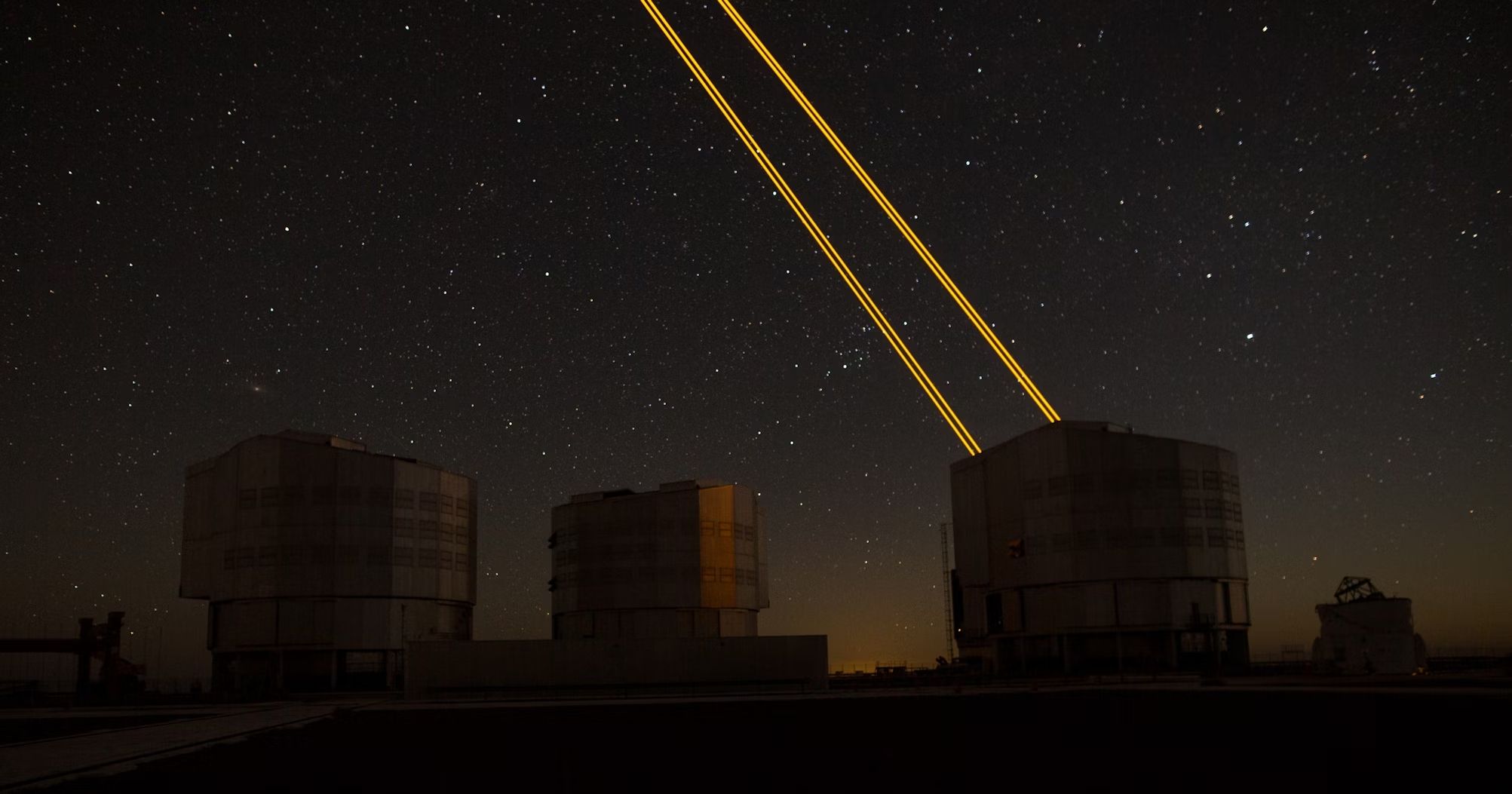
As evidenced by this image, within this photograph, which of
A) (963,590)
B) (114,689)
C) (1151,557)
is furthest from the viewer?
(963,590)

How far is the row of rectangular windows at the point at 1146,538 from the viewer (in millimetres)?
65250

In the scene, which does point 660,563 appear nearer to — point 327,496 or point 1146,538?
point 327,496

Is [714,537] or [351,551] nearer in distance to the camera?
[351,551]

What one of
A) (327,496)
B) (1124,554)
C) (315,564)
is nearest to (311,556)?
(315,564)

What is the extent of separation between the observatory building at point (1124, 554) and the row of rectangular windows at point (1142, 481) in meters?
0.06

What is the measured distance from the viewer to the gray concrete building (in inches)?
3024

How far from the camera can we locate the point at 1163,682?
53.0 metres

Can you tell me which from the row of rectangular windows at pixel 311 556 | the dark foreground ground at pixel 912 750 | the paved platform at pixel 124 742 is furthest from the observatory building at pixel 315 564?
the dark foreground ground at pixel 912 750

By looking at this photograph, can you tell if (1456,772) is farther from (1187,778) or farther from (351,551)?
(351,551)

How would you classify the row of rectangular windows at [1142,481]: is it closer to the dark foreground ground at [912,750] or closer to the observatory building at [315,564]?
the dark foreground ground at [912,750]

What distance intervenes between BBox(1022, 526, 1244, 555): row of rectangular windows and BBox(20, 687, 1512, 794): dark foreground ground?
27728 millimetres

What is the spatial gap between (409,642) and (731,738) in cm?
3185

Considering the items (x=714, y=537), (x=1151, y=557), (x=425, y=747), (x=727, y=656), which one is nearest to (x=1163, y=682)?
(x=1151, y=557)

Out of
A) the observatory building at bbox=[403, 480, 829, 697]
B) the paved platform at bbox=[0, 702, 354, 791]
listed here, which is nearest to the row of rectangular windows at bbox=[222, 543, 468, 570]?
the observatory building at bbox=[403, 480, 829, 697]
